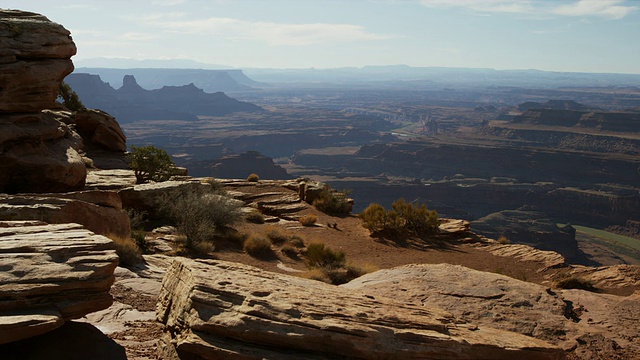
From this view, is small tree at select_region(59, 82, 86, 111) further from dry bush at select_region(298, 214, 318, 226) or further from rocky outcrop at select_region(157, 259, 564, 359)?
rocky outcrop at select_region(157, 259, 564, 359)

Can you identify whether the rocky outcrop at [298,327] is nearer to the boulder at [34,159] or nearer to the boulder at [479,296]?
the boulder at [479,296]

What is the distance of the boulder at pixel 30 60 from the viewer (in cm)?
1750

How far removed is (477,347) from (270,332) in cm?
Answer: 331

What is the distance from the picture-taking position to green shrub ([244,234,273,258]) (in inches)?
779

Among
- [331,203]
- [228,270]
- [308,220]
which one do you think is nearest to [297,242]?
[308,220]

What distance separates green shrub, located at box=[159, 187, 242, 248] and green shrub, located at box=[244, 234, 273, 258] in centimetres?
155

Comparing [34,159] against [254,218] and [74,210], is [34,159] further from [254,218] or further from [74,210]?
[254,218]

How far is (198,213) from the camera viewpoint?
21.0 m

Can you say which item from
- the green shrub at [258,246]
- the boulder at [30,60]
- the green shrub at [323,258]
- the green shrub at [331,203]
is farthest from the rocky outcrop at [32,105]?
the green shrub at [331,203]

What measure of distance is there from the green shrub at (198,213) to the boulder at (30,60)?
6252 millimetres

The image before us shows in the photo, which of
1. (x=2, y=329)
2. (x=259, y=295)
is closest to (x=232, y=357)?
(x=259, y=295)

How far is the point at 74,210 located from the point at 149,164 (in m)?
15.1

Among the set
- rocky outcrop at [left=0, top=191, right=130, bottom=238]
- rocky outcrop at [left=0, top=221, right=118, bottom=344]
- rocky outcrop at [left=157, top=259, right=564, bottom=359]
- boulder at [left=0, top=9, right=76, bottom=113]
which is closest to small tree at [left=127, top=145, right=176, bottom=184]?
boulder at [left=0, top=9, right=76, bottom=113]

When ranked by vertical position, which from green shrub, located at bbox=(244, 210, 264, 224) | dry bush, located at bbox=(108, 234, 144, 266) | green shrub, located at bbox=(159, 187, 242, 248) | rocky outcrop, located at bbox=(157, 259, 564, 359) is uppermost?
rocky outcrop, located at bbox=(157, 259, 564, 359)
